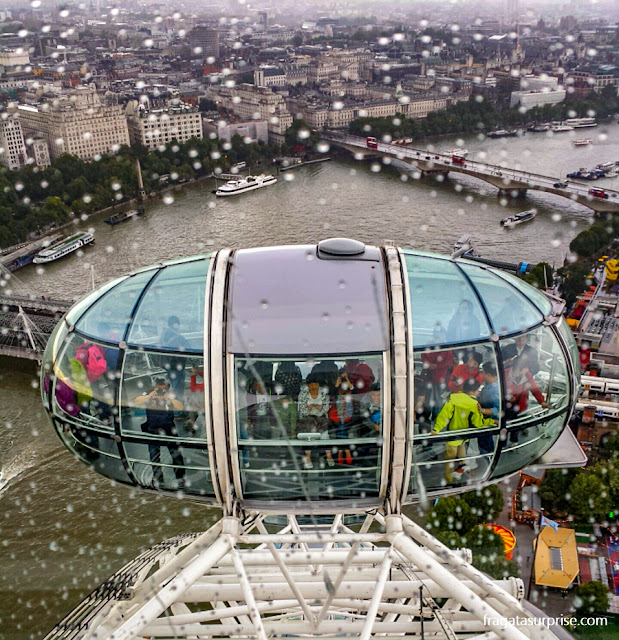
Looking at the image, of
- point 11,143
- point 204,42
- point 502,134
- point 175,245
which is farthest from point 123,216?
point 204,42

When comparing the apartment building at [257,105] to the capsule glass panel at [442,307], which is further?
the apartment building at [257,105]

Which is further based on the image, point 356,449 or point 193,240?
point 193,240

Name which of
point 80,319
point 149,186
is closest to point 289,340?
point 80,319

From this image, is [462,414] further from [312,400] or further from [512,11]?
[512,11]

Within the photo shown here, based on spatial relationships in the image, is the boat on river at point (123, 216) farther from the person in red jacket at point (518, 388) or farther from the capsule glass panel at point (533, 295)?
the person in red jacket at point (518, 388)

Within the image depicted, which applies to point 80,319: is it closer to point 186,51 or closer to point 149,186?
point 149,186

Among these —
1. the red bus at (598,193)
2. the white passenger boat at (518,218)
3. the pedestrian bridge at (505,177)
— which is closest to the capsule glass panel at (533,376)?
the white passenger boat at (518,218)

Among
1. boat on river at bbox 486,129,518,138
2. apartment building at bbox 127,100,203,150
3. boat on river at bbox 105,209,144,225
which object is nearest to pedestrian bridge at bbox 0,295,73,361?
boat on river at bbox 105,209,144,225
